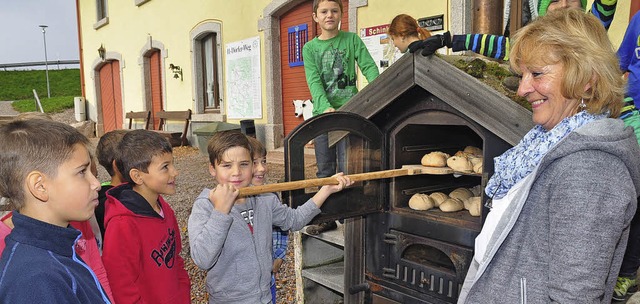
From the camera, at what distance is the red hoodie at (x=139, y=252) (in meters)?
2.11

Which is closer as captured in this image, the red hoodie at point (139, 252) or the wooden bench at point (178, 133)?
the red hoodie at point (139, 252)

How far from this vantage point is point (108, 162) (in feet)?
8.92

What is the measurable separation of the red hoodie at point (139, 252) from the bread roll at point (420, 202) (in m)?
1.31

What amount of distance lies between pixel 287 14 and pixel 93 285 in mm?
8514

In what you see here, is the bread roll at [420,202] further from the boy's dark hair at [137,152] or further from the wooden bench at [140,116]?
the wooden bench at [140,116]

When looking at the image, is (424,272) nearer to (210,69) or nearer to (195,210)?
(195,210)

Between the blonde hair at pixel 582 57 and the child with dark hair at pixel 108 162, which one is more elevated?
the blonde hair at pixel 582 57

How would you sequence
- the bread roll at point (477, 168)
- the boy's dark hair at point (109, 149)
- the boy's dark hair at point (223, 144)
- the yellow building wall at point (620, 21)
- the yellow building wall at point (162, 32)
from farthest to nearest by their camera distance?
1. the yellow building wall at point (162, 32)
2. the yellow building wall at point (620, 21)
3. the boy's dark hair at point (109, 149)
4. the bread roll at point (477, 168)
5. the boy's dark hair at point (223, 144)

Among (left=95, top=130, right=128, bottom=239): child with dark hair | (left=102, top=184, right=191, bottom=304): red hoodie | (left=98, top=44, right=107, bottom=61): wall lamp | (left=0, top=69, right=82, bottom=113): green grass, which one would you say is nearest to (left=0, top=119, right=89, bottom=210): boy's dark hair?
(left=102, top=184, right=191, bottom=304): red hoodie

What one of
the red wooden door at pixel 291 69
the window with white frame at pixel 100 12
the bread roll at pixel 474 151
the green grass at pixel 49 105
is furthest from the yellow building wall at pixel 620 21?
the green grass at pixel 49 105

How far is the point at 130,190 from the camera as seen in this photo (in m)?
2.29

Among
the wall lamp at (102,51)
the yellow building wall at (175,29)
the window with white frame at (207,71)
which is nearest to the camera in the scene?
the yellow building wall at (175,29)

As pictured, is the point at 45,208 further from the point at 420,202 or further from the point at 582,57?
the point at 420,202

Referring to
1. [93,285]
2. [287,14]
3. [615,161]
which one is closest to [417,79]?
[615,161]
